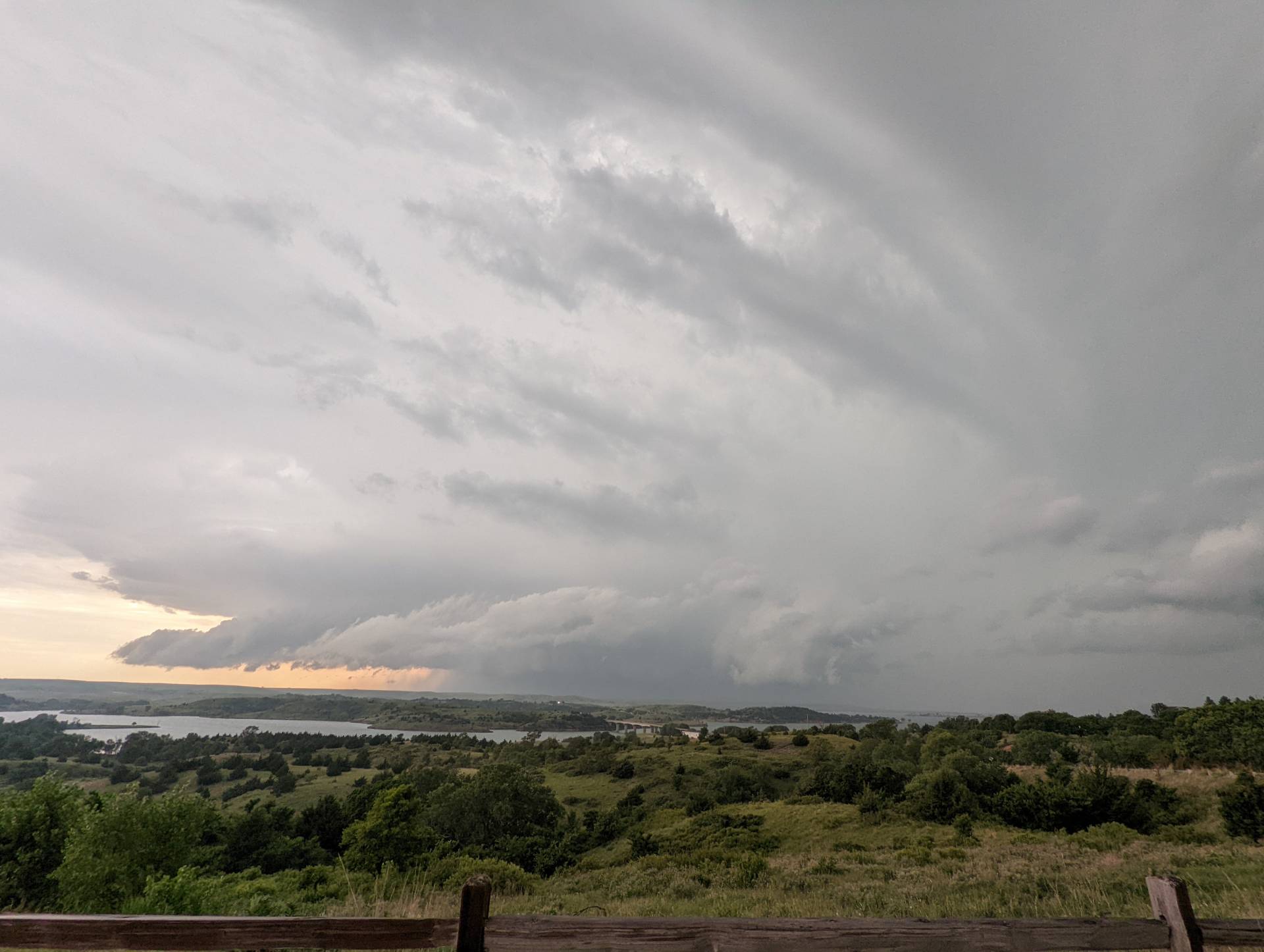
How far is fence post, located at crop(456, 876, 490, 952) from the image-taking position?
4.23 m

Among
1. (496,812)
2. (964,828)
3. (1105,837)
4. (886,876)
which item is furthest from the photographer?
(496,812)

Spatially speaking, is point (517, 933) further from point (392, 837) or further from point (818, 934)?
point (392, 837)

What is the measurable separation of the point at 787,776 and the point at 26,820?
6635 centimetres

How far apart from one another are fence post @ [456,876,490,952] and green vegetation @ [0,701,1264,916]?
537 inches

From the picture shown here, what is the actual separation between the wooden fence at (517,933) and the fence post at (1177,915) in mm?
450

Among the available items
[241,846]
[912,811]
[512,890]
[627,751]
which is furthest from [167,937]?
[627,751]

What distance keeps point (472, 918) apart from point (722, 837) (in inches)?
1452

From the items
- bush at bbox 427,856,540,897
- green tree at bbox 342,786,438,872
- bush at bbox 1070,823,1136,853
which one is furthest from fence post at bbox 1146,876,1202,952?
green tree at bbox 342,786,438,872

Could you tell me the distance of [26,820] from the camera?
116 feet

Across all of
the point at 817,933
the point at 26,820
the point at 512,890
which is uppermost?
the point at 817,933

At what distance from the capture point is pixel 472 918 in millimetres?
4328

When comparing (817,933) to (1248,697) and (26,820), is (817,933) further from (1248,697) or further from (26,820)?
(1248,697)

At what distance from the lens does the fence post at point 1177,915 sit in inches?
195

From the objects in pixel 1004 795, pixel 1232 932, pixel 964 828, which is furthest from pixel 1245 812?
pixel 1232 932
